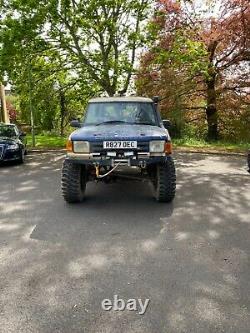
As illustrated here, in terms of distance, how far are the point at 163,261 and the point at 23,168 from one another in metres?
7.31

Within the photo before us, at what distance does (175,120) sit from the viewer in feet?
58.1

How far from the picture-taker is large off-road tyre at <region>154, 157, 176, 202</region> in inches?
231

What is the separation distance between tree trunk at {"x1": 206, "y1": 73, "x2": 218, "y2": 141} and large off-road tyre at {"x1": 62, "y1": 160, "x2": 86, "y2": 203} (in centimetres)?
1164

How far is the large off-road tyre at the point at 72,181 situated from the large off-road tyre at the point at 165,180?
135 centimetres

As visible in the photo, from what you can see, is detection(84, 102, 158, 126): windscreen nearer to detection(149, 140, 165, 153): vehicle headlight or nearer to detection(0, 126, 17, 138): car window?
detection(149, 140, 165, 153): vehicle headlight

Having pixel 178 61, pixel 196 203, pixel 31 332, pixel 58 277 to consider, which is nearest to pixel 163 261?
pixel 58 277

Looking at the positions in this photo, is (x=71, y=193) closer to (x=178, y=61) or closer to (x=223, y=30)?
(x=178, y=61)

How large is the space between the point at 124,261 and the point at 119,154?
2.12 metres

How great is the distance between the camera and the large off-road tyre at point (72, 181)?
5891 millimetres

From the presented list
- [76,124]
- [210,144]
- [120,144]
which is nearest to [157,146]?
[120,144]

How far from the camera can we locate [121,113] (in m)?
6.84

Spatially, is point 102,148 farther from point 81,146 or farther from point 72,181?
point 72,181

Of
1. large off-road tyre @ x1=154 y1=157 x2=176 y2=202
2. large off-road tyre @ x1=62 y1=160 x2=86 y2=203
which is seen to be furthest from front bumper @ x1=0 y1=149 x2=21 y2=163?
large off-road tyre @ x1=154 y1=157 x2=176 y2=202

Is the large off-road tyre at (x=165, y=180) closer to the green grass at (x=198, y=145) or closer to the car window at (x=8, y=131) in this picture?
the car window at (x=8, y=131)
